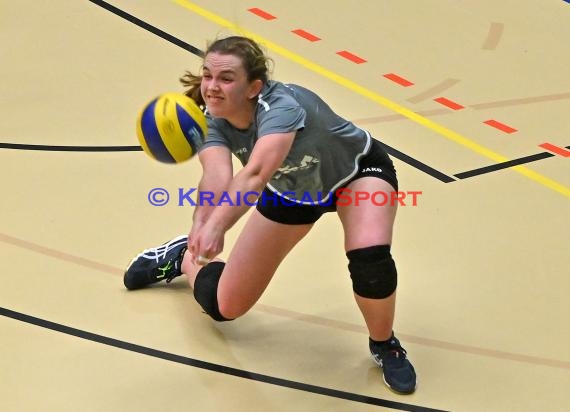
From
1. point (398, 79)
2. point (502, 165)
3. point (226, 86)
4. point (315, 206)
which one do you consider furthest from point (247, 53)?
point (398, 79)

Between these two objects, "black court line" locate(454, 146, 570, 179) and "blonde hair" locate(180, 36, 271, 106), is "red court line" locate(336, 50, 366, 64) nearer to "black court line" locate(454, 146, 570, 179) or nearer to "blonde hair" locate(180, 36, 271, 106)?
"black court line" locate(454, 146, 570, 179)

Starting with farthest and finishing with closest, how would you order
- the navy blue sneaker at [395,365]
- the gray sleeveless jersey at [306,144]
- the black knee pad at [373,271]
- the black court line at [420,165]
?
the black court line at [420,165], the navy blue sneaker at [395,365], the black knee pad at [373,271], the gray sleeveless jersey at [306,144]

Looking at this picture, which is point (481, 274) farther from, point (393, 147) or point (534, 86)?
point (534, 86)

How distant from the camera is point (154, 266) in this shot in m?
4.61

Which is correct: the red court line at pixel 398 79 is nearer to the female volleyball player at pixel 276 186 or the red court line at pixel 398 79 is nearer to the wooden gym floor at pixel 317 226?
the wooden gym floor at pixel 317 226

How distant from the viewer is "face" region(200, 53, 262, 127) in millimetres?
3615

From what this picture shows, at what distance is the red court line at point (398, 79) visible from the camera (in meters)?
6.70

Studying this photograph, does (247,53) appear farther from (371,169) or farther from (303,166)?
(371,169)

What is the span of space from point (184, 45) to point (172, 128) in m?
3.67

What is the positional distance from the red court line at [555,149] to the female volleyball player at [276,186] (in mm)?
2259

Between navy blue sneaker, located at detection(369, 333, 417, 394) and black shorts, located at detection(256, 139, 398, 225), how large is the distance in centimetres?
60

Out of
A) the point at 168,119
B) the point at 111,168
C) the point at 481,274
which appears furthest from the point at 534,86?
the point at 168,119
